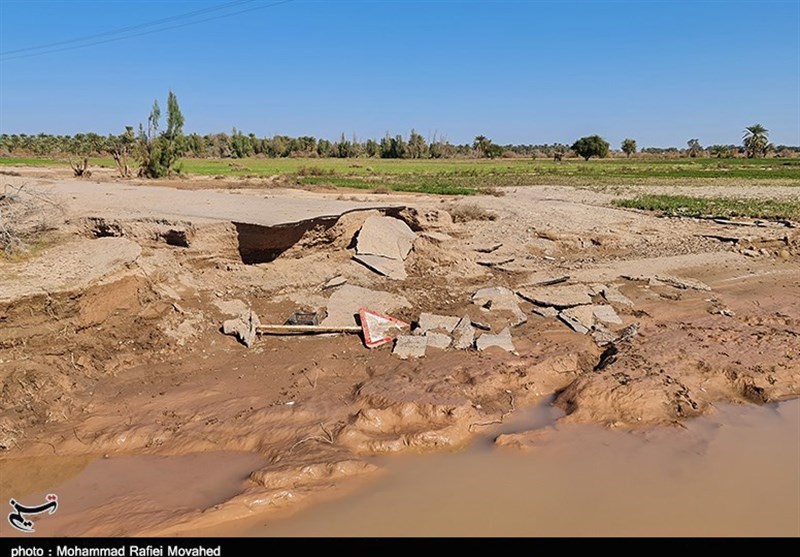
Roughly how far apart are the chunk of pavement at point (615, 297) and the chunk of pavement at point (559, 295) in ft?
0.91

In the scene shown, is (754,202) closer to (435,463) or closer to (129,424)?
(435,463)

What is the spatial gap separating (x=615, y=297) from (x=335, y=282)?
4.22 metres

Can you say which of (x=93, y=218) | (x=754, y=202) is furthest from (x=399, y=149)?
(x=93, y=218)

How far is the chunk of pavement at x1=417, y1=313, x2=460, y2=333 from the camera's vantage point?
24.9ft

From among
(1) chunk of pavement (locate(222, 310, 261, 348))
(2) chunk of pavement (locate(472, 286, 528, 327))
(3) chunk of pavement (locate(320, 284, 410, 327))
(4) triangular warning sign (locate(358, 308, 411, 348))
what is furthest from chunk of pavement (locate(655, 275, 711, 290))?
(1) chunk of pavement (locate(222, 310, 261, 348))

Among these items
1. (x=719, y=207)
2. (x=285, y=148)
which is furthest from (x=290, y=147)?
(x=719, y=207)

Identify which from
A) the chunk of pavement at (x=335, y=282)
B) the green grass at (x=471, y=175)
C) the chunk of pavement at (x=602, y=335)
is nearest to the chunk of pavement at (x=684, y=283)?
the chunk of pavement at (x=602, y=335)

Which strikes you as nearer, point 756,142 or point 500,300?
point 500,300

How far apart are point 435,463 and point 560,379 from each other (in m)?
2.20

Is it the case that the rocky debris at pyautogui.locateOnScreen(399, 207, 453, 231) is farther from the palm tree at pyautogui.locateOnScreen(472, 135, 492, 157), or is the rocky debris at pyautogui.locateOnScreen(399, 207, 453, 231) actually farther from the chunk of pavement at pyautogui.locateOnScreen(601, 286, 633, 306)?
the palm tree at pyautogui.locateOnScreen(472, 135, 492, 157)

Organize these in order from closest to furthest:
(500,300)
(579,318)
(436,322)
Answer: (436,322), (579,318), (500,300)

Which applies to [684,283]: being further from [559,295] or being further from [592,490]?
[592,490]

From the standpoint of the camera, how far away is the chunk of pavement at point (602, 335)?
7.41m

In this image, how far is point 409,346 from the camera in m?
7.13
